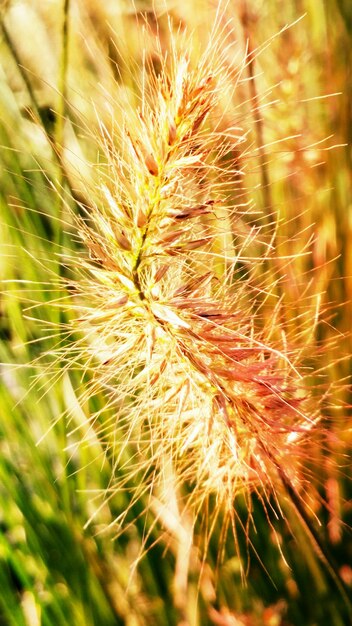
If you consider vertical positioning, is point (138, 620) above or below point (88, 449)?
below

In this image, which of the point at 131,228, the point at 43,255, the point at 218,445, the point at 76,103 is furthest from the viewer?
the point at 76,103

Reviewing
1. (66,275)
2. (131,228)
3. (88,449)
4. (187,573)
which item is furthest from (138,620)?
(131,228)

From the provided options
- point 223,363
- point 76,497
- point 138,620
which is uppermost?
point 223,363

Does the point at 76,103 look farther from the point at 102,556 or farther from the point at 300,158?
the point at 102,556

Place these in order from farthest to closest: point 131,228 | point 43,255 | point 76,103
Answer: point 76,103 < point 43,255 < point 131,228

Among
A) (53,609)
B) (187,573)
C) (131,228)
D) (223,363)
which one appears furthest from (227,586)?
(131,228)

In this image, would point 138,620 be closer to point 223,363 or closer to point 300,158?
point 223,363

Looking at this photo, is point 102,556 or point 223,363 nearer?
point 223,363
